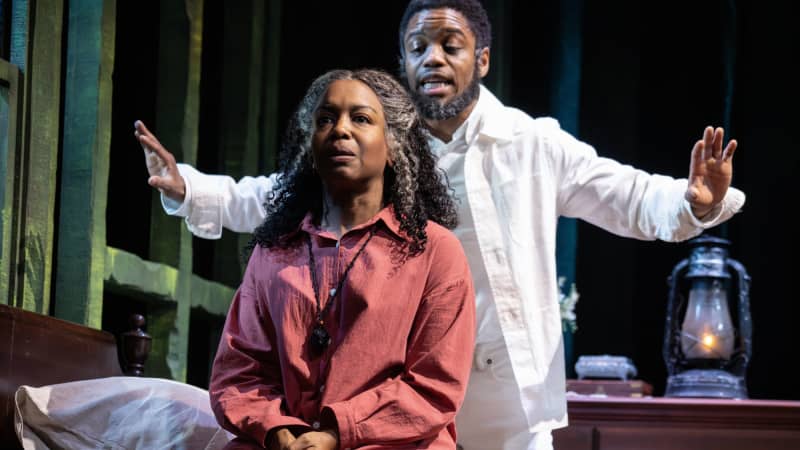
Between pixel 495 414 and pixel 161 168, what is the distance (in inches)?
41.6

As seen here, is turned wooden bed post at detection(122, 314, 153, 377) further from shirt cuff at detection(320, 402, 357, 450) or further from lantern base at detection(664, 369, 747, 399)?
lantern base at detection(664, 369, 747, 399)

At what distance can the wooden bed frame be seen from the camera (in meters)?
3.14

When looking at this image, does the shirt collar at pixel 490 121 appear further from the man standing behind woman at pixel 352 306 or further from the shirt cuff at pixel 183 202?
the shirt cuff at pixel 183 202

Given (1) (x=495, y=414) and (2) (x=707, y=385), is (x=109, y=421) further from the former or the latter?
(2) (x=707, y=385)

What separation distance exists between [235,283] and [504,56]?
152 cm

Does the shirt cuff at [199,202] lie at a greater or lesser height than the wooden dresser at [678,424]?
greater

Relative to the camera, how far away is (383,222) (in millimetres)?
2803

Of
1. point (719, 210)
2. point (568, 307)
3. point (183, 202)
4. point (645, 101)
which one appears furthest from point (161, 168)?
point (645, 101)

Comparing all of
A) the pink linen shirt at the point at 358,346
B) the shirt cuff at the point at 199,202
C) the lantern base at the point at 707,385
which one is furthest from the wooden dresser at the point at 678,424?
the pink linen shirt at the point at 358,346

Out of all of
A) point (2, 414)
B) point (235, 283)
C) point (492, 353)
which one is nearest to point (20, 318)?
point (2, 414)

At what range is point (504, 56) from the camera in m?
5.68

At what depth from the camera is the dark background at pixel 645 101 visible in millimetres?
5305

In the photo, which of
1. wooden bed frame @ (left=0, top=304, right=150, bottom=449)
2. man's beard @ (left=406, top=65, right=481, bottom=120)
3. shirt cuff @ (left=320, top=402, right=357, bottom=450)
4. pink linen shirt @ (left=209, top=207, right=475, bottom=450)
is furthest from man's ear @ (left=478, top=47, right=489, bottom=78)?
shirt cuff @ (left=320, top=402, right=357, bottom=450)

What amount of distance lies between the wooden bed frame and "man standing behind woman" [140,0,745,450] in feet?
1.50
